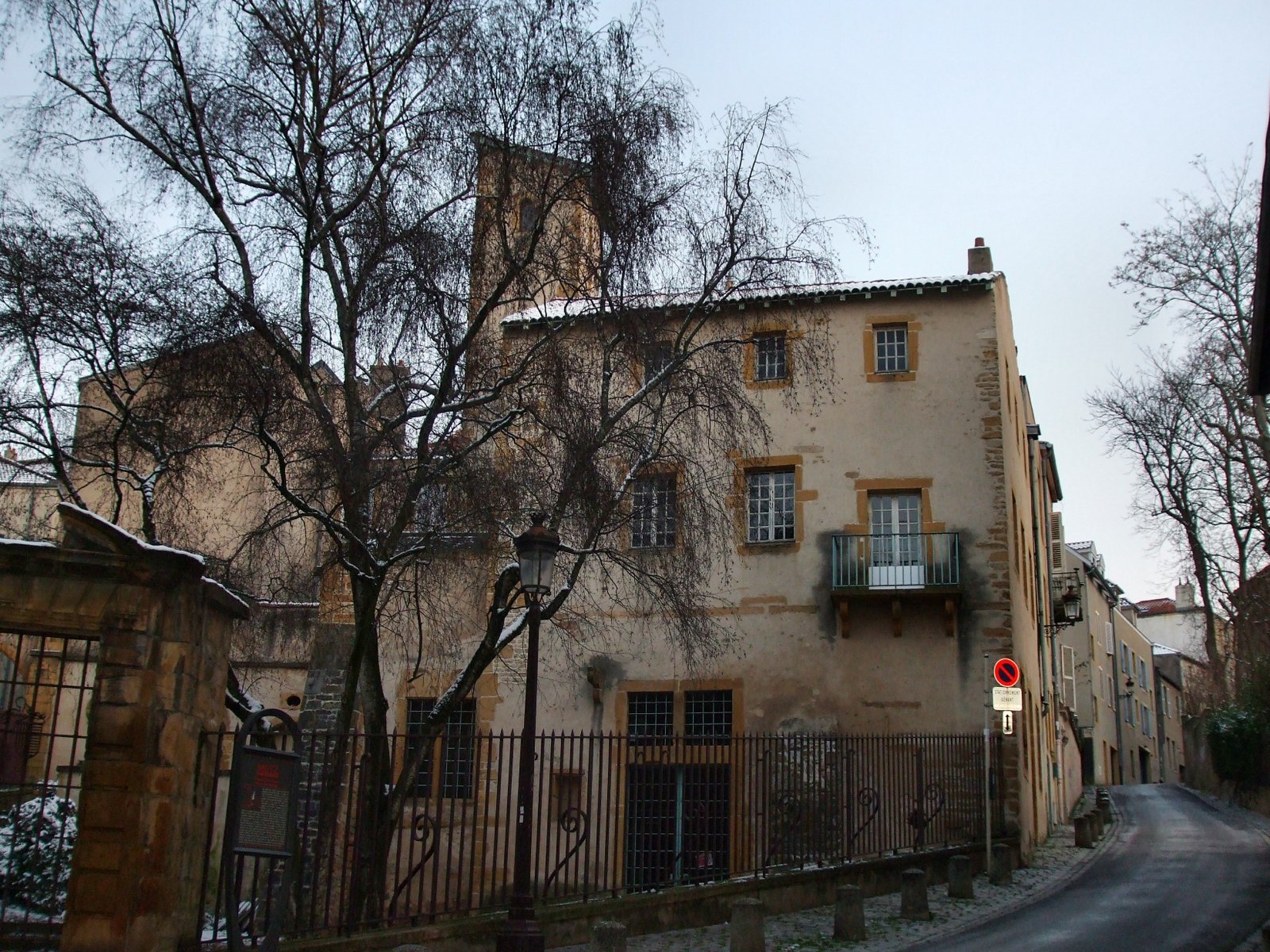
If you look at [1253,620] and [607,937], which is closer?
[607,937]

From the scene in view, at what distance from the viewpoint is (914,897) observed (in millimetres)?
13539

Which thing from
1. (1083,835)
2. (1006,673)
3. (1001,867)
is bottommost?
(1001,867)

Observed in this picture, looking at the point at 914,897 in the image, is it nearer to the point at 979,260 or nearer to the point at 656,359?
the point at 656,359

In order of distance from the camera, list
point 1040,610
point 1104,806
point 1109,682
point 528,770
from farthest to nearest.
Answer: point 1109,682 < point 1104,806 < point 1040,610 < point 528,770

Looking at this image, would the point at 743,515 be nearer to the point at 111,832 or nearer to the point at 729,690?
the point at 729,690

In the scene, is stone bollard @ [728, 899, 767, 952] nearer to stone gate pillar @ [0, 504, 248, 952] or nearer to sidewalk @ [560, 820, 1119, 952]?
sidewalk @ [560, 820, 1119, 952]

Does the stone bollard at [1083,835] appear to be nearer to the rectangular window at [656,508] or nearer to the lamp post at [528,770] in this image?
the rectangular window at [656,508]

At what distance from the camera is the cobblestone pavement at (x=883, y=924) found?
11.8 m

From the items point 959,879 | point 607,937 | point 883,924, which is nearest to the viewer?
point 607,937

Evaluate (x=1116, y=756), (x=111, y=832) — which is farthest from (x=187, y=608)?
(x=1116, y=756)

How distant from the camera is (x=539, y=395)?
13.4 metres

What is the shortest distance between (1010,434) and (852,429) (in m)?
3.15

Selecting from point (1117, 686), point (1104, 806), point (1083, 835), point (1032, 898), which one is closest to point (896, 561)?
point (1083, 835)

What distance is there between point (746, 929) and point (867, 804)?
5594 mm
